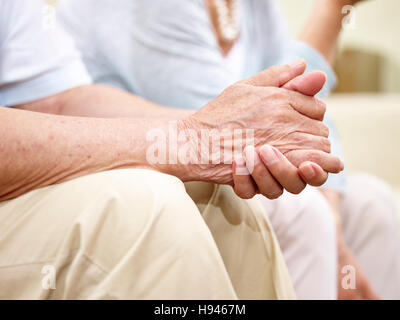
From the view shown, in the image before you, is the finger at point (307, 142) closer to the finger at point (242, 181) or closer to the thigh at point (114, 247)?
the finger at point (242, 181)

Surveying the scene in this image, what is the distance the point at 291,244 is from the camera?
768 millimetres

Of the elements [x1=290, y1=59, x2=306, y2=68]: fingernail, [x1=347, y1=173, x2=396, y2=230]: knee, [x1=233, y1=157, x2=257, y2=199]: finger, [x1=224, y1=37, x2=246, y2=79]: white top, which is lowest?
[x1=347, y1=173, x2=396, y2=230]: knee

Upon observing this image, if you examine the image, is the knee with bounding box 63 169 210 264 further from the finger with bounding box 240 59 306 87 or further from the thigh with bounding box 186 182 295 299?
the finger with bounding box 240 59 306 87

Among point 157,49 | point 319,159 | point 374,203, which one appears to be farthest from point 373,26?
point 319,159

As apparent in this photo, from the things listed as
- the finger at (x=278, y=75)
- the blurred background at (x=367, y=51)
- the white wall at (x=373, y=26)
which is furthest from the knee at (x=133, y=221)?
the white wall at (x=373, y=26)

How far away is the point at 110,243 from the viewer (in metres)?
0.48

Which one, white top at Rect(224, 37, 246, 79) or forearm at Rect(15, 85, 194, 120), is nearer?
forearm at Rect(15, 85, 194, 120)

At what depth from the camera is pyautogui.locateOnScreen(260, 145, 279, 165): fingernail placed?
57 cm

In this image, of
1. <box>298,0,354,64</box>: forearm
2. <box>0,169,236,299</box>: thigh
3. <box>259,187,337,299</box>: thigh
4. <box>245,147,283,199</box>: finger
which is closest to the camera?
<box>0,169,236,299</box>: thigh

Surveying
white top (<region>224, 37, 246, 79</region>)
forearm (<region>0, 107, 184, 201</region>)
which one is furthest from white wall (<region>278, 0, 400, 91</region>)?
forearm (<region>0, 107, 184, 201</region>)

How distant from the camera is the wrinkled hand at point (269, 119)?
1.96ft
